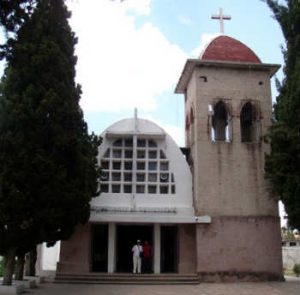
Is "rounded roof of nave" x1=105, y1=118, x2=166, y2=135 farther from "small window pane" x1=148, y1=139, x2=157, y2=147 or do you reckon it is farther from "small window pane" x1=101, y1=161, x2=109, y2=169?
"small window pane" x1=101, y1=161, x2=109, y2=169

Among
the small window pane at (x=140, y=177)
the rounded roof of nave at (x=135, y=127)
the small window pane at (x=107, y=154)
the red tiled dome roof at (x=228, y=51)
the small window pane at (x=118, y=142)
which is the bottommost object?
the small window pane at (x=140, y=177)

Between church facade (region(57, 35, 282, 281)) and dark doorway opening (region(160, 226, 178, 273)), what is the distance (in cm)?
4

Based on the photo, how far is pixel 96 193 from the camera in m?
17.1

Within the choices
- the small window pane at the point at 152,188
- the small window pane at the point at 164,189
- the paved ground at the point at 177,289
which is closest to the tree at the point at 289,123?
the paved ground at the point at 177,289

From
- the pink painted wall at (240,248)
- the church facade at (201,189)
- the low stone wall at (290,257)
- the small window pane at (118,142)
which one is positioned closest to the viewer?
the pink painted wall at (240,248)

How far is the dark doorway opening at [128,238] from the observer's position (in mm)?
20109

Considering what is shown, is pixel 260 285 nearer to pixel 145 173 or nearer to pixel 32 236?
pixel 145 173

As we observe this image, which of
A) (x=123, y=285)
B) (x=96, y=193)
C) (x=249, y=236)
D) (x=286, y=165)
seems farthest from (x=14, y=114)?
(x=249, y=236)

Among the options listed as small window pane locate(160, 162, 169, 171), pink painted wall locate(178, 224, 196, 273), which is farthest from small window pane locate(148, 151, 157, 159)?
pink painted wall locate(178, 224, 196, 273)

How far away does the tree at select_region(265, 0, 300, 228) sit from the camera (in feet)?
46.5

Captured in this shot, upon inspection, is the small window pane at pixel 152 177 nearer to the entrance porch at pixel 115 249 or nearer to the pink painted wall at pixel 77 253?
the entrance porch at pixel 115 249

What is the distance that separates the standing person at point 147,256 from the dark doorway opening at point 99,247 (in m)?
1.57

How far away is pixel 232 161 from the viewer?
61.3 ft

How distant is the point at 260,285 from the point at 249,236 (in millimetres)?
2141
